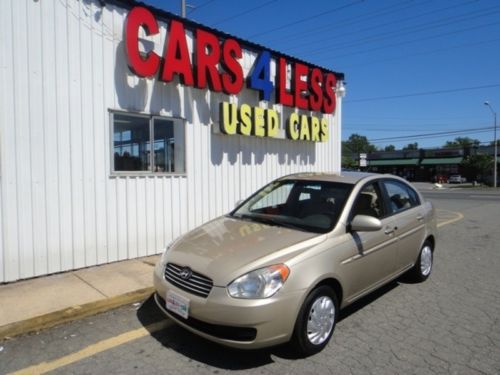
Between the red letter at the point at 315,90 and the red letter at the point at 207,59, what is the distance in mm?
3149

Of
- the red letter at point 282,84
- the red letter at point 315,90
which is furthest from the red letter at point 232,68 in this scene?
the red letter at point 315,90

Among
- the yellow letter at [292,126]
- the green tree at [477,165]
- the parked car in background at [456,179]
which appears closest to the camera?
the yellow letter at [292,126]

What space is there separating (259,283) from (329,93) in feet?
27.2

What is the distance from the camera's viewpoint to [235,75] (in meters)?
8.08

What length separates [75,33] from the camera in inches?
234

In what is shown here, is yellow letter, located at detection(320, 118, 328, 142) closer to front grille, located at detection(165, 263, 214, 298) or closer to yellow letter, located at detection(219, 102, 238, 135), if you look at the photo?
yellow letter, located at detection(219, 102, 238, 135)

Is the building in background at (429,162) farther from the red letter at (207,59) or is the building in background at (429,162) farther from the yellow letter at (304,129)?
the red letter at (207,59)

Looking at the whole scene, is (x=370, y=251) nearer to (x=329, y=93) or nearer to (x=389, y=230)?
(x=389, y=230)

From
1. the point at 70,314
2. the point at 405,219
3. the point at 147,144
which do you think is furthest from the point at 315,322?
the point at 147,144

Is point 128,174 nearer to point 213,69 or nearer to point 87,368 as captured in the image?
point 213,69

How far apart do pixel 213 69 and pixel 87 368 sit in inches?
224

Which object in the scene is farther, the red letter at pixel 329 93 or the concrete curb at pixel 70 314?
the red letter at pixel 329 93

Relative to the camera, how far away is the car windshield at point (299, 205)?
4.31 metres

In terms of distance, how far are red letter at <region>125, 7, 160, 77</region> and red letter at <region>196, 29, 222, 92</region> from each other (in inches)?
35.6
